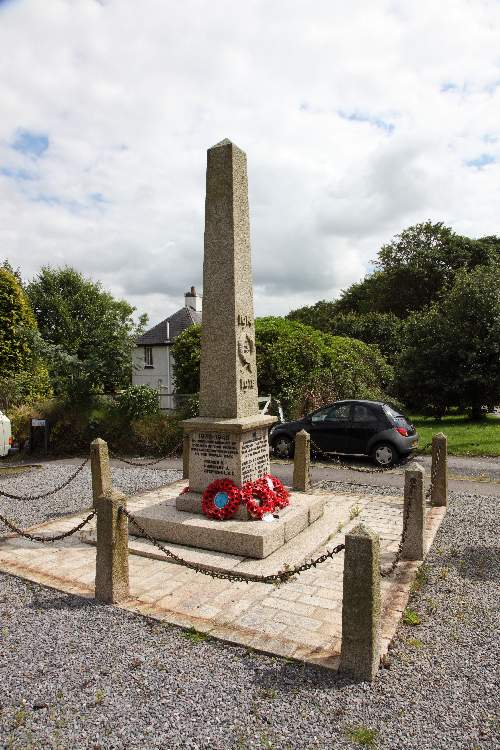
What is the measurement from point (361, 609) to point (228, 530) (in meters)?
2.60

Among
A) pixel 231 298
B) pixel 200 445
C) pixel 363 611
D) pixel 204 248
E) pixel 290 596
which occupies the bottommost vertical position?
pixel 290 596

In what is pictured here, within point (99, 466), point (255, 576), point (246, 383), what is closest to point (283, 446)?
point (99, 466)

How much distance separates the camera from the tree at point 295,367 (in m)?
15.6

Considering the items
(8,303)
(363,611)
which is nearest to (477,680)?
(363,611)

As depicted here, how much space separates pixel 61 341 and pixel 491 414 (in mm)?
31306

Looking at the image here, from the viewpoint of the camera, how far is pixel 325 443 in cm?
1235

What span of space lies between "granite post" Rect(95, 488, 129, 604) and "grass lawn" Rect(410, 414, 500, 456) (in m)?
10.1

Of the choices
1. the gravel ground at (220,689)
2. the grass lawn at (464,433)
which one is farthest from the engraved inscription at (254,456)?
the grass lawn at (464,433)

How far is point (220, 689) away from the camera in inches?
140

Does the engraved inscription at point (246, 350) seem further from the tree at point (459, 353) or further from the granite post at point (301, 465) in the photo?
the tree at point (459, 353)

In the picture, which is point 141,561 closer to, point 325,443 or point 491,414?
point 325,443

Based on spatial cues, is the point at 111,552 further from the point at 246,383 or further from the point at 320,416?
the point at 320,416

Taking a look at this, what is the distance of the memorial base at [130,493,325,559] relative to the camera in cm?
596

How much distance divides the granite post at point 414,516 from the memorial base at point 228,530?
147 cm
